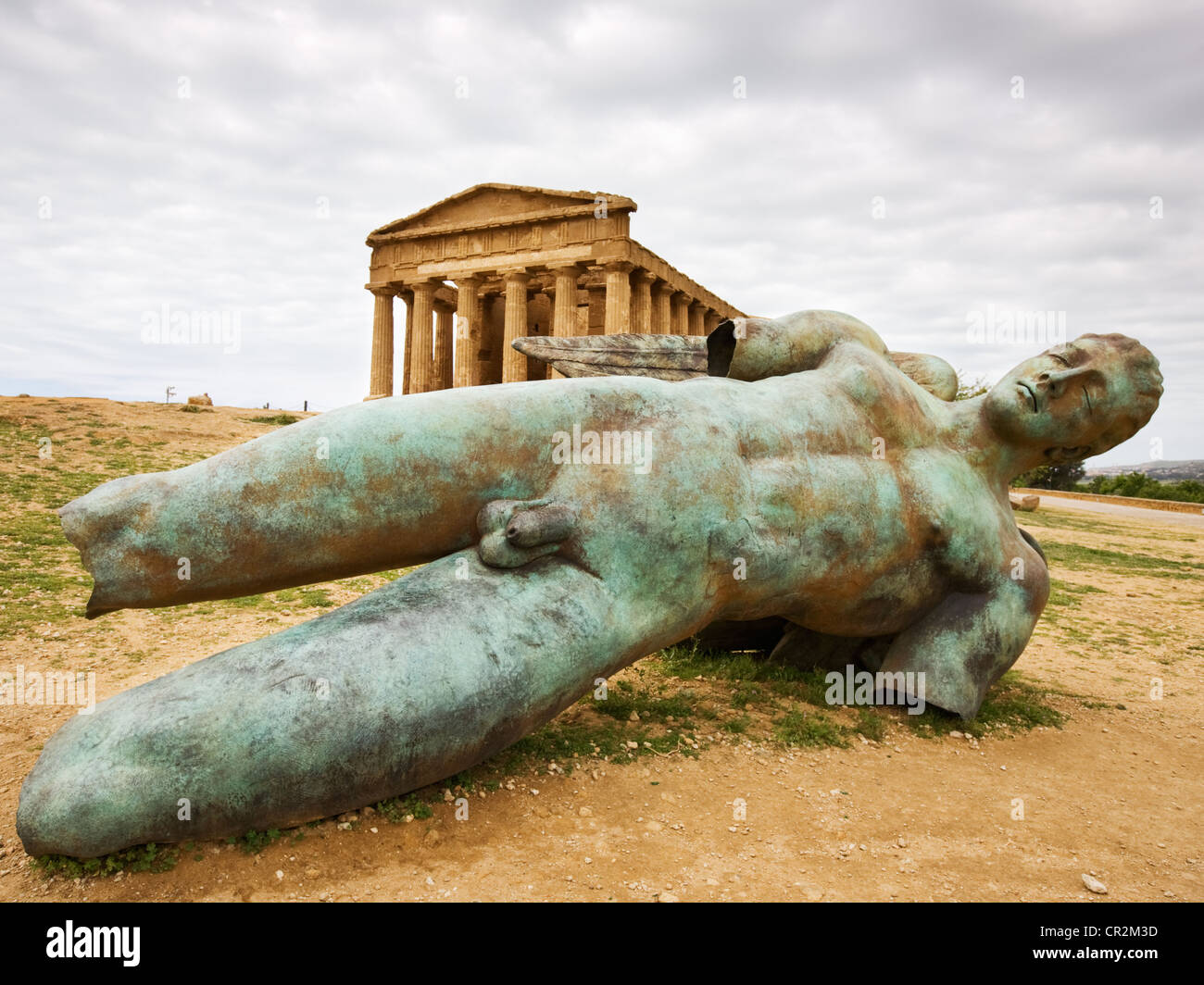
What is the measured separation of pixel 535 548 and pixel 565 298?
2416 centimetres

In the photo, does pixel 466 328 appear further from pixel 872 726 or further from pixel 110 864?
pixel 110 864

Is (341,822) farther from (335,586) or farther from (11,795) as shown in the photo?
(335,586)

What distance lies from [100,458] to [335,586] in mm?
7962

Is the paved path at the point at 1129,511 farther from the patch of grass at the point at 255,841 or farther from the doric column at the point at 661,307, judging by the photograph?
the patch of grass at the point at 255,841

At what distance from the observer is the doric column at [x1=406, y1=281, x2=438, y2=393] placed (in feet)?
95.9

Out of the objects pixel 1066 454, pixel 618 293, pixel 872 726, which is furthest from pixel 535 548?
pixel 618 293

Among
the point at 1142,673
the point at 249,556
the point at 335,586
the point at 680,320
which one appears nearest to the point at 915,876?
the point at 249,556

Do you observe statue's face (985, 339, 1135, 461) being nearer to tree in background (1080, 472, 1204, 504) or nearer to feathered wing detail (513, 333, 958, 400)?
feathered wing detail (513, 333, 958, 400)

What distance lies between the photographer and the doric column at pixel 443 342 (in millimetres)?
31359

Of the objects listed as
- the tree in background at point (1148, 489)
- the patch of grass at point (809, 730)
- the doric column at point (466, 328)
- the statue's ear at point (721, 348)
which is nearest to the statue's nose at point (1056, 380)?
the statue's ear at point (721, 348)

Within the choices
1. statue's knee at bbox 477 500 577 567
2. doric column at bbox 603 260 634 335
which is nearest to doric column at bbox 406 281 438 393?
doric column at bbox 603 260 634 335

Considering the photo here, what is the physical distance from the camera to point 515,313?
2656 cm

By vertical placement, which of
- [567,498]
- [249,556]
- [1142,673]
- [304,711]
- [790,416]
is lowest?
[1142,673]

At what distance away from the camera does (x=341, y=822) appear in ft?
8.75
